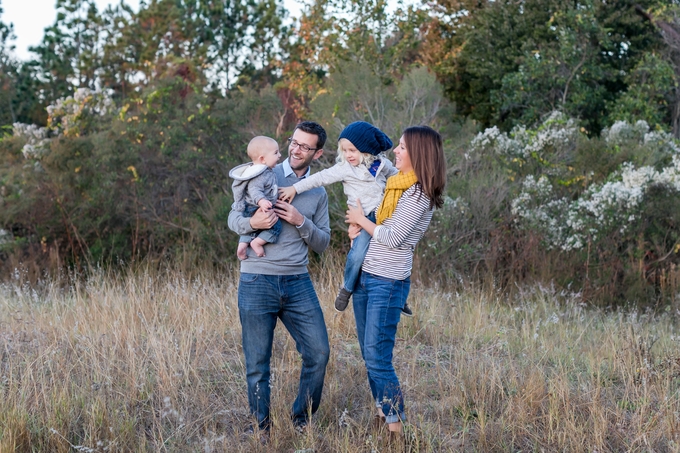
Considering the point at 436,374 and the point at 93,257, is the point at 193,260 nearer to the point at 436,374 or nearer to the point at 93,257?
the point at 93,257

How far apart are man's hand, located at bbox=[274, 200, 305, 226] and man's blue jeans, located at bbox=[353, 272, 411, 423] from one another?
474 mm

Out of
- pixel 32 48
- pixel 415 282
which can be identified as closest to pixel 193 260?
pixel 415 282

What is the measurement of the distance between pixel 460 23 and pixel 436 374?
14786 millimetres

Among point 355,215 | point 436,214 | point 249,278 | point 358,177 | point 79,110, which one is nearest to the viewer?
point 249,278

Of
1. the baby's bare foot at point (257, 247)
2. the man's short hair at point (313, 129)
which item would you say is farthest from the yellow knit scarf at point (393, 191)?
the baby's bare foot at point (257, 247)

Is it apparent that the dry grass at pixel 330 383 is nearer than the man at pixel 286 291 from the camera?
No

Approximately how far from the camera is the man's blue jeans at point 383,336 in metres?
3.80

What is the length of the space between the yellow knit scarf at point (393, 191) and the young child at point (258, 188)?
552 mm

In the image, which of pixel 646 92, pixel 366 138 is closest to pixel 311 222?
pixel 366 138

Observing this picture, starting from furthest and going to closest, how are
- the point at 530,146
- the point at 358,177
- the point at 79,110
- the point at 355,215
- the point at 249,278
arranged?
the point at 79,110 < the point at 530,146 < the point at 358,177 < the point at 355,215 < the point at 249,278

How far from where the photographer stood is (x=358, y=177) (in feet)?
13.4

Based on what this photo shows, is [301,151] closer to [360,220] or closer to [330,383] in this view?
[360,220]

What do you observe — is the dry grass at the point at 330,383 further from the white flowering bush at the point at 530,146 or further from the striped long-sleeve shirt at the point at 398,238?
the white flowering bush at the point at 530,146

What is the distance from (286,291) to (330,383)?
1211 millimetres
